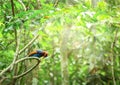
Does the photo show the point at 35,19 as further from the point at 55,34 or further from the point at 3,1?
the point at 55,34

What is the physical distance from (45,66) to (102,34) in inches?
69.2

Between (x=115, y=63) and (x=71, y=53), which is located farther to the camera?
(x=71, y=53)

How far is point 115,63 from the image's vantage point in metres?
6.64

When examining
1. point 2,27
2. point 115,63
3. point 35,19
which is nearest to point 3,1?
point 2,27

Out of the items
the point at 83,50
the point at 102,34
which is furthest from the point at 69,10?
the point at 83,50

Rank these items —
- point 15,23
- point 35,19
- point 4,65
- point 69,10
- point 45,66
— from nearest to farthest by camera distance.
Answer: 1. point 69,10
2. point 15,23
3. point 35,19
4. point 4,65
5. point 45,66

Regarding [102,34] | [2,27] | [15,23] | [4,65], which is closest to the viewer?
[15,23]

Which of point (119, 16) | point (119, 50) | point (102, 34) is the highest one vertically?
point (119, 16)

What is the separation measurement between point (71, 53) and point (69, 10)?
16.2 ft

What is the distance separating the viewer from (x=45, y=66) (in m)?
7.26

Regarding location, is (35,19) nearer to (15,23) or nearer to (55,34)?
(15,23)

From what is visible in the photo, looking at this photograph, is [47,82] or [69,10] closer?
[69,10]

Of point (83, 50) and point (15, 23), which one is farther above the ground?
point (15, 23)

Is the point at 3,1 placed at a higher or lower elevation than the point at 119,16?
higher
